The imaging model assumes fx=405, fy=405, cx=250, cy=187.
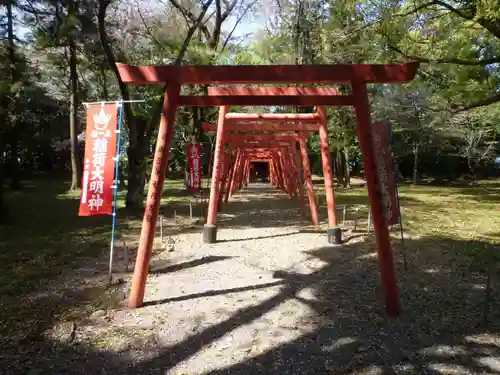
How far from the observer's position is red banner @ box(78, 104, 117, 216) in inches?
211

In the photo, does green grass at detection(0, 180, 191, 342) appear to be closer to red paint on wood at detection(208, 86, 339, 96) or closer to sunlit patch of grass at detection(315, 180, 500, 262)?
red paint on wood at detection(208, 86, 339, 96)

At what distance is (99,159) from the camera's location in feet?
17.7

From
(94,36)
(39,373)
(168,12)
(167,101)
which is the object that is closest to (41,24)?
(94,36)

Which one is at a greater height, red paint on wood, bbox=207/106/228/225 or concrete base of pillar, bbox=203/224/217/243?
red paint on wood, bbox=207/106/228/225

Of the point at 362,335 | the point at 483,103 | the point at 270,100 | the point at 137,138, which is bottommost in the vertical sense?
the point at 362,335

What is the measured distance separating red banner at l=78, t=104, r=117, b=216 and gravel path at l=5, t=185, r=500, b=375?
1.41 m

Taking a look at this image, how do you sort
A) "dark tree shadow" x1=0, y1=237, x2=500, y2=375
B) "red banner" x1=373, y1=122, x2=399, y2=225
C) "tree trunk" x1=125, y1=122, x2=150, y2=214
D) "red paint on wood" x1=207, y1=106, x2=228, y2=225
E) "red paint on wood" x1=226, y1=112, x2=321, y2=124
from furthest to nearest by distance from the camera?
"tree trunk" x1=125, y1=122, x2=150, y2=214
"red paint on wood" x1=226, y1=112, x2=321, y2=124
"red paint on wood" x1=207, y1=106, x2=228, y2=225
"red banner" x1=373, y1=122, x2=399, y2=225
"dark tree shadow" x1=0, y1=237, x2=500, y2=375

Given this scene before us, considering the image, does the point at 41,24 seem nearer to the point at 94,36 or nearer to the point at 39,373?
the point at 94,36

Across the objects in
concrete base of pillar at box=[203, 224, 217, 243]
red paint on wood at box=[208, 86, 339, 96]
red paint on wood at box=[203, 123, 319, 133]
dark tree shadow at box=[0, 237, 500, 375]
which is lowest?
dark tree shadow at box=[0, 237, 500, 375]

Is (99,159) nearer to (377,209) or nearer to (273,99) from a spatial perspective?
(273,99)

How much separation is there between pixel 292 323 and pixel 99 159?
325cm

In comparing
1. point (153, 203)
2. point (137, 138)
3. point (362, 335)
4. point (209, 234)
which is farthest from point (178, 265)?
point (137, 138)

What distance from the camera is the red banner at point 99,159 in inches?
211

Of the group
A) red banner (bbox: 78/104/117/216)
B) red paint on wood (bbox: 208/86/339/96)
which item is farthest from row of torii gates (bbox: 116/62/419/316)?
red paint on wood (bbox: 208/86/339/96)
